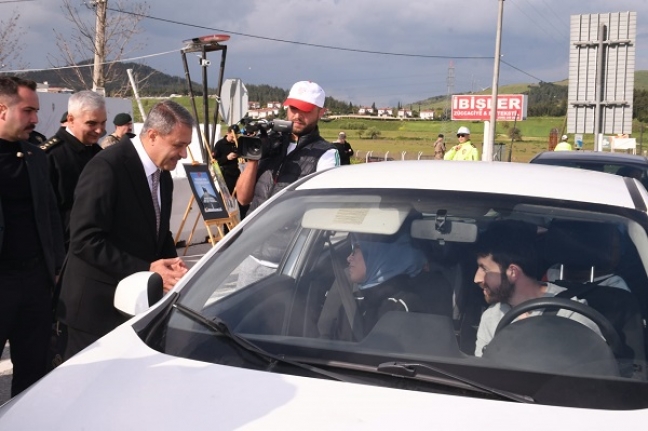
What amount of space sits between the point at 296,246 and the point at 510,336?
1172 mm

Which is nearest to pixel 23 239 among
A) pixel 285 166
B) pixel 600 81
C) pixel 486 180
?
Result: pixel 285 166

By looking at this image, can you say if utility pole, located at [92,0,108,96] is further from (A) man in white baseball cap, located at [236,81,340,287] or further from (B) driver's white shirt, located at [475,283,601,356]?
(B) driver's white shirt, located at [475,283,601,356]

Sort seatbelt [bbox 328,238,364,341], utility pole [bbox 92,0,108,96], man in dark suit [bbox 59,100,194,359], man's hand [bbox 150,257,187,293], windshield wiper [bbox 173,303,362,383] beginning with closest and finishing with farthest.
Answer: windshield wiper [bbox 173,303,362,383] → seatbelt [bbox 328,238,364,341] → man's hand [bbox 150,257,187,293] → man in dark suit [bbox 59,100,194,359] → utility pole [bbox 92,0,108,96]

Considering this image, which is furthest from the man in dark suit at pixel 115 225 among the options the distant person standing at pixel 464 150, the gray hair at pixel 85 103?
the distant person standing at pixel 464 150

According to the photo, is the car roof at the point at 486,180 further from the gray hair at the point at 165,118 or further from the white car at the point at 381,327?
the gray hair at the point at 165,118

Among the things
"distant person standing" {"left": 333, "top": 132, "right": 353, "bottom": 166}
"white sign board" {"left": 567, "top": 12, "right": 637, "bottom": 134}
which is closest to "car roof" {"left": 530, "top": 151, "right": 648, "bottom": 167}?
"distant person standing" {"left": 333, "top": 132, "right": 353, "bottom": 166}

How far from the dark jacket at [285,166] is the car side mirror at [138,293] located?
60.1 inches

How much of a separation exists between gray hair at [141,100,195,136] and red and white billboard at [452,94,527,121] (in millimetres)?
45721

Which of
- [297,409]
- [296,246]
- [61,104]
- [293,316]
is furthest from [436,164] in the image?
[61,104]

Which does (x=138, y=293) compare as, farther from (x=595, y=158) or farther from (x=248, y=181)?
(x=595, y=158)

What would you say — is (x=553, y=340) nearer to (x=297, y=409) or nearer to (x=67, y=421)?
(x=297, y=409)

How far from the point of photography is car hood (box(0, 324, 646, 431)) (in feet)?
6.84

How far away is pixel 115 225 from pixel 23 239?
1.95 ft

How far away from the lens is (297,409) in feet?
6.98
